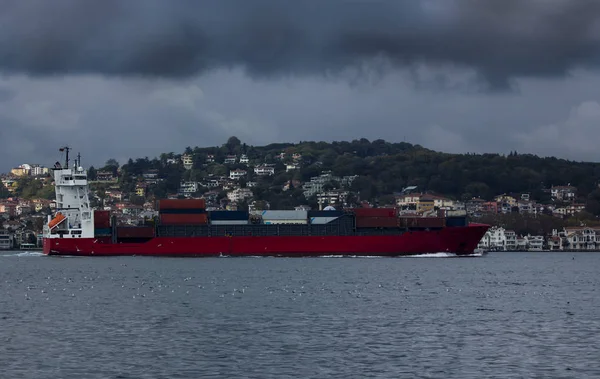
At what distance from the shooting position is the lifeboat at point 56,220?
4067 inches

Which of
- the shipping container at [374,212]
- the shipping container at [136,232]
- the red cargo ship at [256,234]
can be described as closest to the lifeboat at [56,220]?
the red cargo ship at [256,234]

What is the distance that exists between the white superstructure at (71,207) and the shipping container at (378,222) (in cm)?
2643

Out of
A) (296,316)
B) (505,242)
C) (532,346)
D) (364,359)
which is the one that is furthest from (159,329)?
(505,242)

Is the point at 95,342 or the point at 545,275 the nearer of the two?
the point at 95,342

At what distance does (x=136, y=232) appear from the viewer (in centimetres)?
10275

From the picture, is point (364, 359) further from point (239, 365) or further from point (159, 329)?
point (159, 329)

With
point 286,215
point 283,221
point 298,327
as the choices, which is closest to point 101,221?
point 283,221

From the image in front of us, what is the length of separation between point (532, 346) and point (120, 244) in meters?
71.2

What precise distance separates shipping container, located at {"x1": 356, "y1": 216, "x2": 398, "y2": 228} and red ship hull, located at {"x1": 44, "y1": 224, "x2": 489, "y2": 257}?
144cm

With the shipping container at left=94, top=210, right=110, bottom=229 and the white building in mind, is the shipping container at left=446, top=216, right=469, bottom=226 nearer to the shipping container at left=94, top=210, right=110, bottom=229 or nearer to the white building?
the shipping container at left=94, top=210, right=110, bottom=229

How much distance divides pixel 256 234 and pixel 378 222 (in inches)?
474

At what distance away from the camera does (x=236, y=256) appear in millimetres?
104250

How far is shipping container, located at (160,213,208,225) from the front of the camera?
337 ft

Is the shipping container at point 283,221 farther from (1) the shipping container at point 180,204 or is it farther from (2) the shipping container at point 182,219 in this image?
(1) the shipping container at point 180,204
